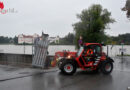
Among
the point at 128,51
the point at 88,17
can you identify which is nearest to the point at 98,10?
the point at 88,17

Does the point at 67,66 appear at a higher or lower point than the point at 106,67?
higher

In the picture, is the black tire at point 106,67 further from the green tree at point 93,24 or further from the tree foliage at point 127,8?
the green tree at point 93,24

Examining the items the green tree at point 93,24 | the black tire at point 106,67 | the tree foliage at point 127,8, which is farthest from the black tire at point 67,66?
the green tree at point 93,24

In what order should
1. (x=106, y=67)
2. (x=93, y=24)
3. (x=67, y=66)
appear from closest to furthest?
(x=67, y=66) < (x=106, y=67) < (x=93, y=24)

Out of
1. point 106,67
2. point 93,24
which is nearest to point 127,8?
point 93,24

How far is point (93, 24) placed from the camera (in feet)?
91.1

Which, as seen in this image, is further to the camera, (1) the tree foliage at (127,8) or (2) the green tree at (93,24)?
(2) the green tree at (93,24)

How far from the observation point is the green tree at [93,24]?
90.4 feet

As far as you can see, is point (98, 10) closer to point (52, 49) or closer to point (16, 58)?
point (52, 49)

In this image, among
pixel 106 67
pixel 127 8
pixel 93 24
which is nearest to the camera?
pixel 106 67

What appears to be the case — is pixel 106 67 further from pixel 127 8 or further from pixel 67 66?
pixel 127 8

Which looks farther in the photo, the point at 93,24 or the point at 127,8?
the point at 93,24

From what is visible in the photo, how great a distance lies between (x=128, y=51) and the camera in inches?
1302

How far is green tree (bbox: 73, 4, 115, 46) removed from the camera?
27552 millimetres
